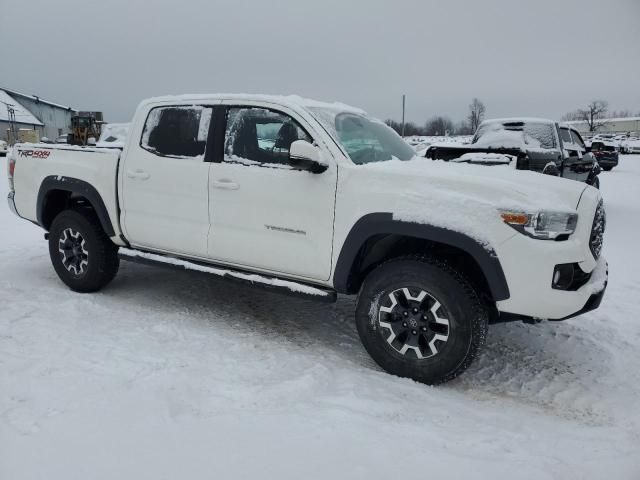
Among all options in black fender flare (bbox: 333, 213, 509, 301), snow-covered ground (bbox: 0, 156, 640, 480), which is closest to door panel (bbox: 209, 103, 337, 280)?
black fender flare (bbox: 333, 213, 509, 301)

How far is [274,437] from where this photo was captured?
8.27 feet

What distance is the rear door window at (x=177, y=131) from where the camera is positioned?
408cm

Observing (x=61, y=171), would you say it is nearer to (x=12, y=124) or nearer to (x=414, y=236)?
(x=414, y=236)

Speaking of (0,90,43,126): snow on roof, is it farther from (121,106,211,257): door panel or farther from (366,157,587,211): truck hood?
(366,157,587,211): truck hood

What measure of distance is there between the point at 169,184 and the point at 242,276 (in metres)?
1.03

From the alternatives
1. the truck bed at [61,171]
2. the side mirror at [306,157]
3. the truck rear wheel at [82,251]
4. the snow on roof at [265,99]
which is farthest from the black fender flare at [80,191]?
the side mirror at [306,157]

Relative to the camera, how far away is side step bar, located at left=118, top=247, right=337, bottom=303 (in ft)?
11.6

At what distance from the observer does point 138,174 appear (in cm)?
428

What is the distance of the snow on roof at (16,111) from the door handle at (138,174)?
50995 mm

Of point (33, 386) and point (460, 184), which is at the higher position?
point (460, 184)

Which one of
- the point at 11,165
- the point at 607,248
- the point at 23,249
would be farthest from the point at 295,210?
the point at 607,248

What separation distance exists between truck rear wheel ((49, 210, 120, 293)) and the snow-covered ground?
0.60ft

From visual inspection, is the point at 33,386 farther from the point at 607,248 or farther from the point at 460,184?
the point at 607,248

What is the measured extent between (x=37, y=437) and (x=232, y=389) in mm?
1046
